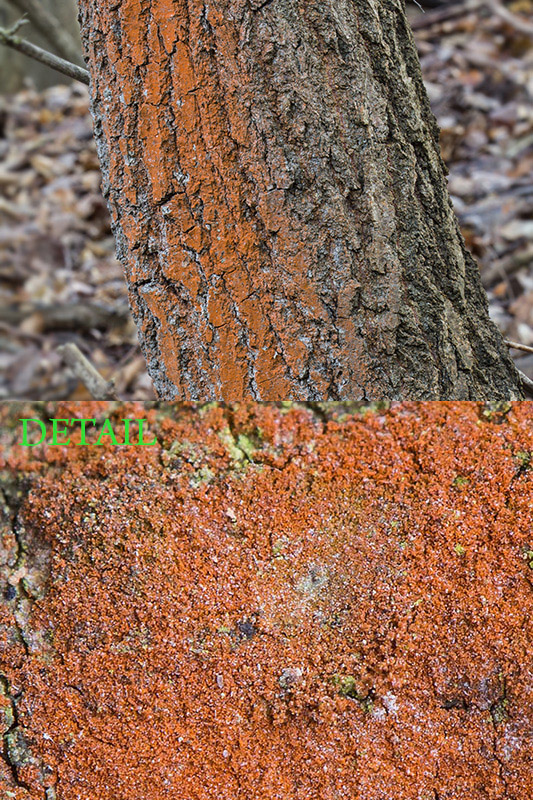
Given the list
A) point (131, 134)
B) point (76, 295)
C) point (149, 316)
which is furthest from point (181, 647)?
point (76, 295)

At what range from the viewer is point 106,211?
3.67m

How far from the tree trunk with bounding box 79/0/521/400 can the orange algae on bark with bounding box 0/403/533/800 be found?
0.11 m

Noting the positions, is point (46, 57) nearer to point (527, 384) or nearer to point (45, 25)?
point (527, 384)

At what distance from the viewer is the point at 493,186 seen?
323cm

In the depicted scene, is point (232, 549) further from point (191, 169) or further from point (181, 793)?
point (191, 169)

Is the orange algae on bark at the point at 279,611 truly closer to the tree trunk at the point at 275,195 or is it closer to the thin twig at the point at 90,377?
the tree trunk at the point at 275,195

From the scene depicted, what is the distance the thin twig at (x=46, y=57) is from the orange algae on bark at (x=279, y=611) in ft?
2.78

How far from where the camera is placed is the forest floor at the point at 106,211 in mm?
2803

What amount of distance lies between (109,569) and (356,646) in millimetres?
434

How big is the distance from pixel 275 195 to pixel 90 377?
93 centimetres

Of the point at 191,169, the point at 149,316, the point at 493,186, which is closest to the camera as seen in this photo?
the point at 191,169

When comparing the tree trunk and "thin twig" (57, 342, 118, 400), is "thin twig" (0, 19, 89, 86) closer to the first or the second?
the tree trunk

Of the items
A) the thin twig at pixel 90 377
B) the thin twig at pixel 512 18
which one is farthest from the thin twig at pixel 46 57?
the thin twig at pixel 512 18

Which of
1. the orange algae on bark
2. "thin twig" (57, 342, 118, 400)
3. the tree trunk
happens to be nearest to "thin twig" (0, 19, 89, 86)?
the tree trunk
